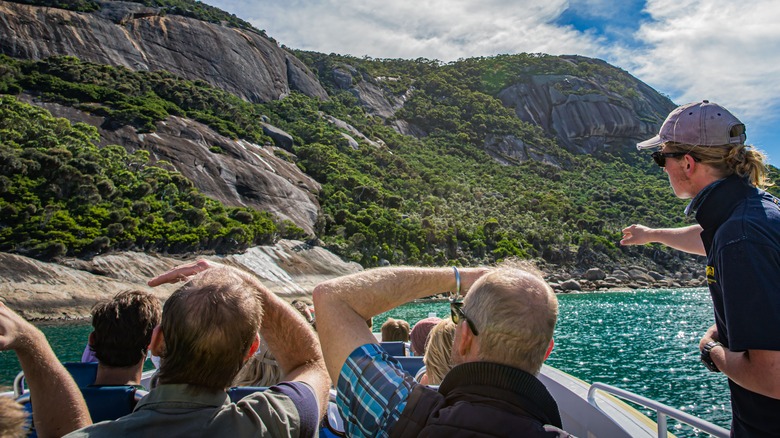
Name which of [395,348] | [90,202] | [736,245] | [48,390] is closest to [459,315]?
[736,245]

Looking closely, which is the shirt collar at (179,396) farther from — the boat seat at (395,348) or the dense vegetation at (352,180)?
the dense vegetation at (352,180)

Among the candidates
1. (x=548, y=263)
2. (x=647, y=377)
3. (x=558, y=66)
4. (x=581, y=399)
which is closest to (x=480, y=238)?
(x=548, y=263)

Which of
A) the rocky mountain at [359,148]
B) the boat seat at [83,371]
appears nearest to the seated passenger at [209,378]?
the boat seat at [83,371]

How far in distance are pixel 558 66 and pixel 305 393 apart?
145 meters

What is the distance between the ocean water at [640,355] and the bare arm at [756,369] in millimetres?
7411

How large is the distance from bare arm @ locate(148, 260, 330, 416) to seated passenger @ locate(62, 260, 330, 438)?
0.18 metres

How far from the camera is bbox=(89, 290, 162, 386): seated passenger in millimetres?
2135

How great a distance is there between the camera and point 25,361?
1.57m

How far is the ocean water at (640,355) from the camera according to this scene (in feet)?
34.3

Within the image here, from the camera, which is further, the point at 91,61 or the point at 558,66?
the point at 558,66

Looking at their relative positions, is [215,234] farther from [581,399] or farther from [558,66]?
[558,66]

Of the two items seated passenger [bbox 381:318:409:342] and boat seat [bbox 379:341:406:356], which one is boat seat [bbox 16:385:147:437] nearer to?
boat seat [bbox 379:341:406:356]

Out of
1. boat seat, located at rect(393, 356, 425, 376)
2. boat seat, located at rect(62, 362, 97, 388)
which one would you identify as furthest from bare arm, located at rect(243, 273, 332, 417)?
boat seat, located at rect(393, 356, 425, 376)

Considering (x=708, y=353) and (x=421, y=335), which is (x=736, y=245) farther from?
(x=421, y=335)
